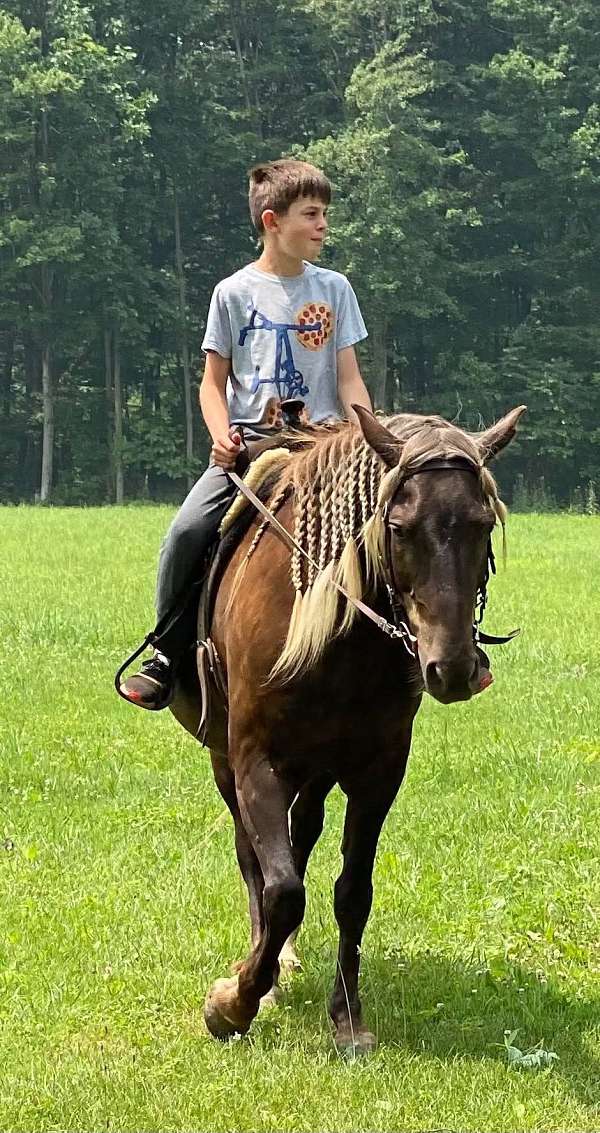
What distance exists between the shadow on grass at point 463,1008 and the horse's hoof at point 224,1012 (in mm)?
433

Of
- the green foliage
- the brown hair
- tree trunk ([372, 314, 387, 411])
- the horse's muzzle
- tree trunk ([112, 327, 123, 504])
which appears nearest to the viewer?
the horse's muzzle

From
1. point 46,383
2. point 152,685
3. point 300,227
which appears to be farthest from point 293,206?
point 46,383

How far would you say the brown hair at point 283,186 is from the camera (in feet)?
17.0

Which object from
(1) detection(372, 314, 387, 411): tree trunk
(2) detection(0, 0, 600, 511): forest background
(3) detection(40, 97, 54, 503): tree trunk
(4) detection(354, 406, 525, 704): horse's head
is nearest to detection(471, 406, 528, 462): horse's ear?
(4) detection(354, 406, 525, 704): horse's head

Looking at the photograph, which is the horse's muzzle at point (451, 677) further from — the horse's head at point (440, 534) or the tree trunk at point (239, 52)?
the tree trunk at point (239, 52)

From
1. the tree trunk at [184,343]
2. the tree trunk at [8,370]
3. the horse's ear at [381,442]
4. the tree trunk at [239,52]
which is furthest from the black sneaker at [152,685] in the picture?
the tree trunk at [239,52]

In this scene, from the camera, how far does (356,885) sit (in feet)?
16.7

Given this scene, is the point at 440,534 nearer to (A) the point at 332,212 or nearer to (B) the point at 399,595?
(B) the point at 399,595

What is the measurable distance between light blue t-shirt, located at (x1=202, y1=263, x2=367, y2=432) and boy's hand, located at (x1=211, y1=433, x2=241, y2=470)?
26cm

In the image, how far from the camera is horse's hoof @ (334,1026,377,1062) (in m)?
4.85

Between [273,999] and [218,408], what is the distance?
7.22 feet

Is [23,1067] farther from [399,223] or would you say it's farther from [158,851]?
[399,223]

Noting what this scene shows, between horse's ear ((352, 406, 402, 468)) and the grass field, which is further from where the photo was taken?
the grass field

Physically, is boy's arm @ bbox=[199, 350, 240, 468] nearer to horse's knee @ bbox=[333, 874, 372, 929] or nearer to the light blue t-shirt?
the light blue t-shirt
